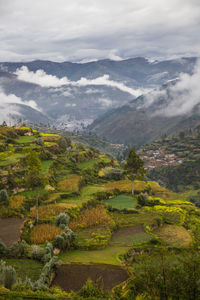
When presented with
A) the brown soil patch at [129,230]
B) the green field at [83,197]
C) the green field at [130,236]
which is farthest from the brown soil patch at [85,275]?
the green field at [83,197]

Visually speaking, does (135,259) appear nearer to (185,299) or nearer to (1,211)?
(185,299)

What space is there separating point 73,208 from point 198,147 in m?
125

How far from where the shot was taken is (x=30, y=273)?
17.5 m

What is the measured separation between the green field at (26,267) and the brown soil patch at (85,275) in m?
1.44

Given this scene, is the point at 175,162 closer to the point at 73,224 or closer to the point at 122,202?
the point at 122,202

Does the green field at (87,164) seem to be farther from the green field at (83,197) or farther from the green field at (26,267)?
the green field at (26,267)

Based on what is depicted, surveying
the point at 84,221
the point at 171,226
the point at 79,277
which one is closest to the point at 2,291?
the point at 79,277

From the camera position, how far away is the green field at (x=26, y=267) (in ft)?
56.3

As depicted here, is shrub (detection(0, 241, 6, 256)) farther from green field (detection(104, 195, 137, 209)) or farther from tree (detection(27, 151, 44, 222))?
green field (detection(104, 195, 137, 209))

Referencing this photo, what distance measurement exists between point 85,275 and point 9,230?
9.37m

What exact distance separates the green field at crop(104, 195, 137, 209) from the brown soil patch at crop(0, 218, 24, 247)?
14820 millimetres

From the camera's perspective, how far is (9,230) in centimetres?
2350

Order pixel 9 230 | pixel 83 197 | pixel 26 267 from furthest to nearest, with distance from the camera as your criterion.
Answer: pixel 83 197
pixel 9 230
pixel 26 267

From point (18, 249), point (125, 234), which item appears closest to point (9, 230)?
point (18, 249)
